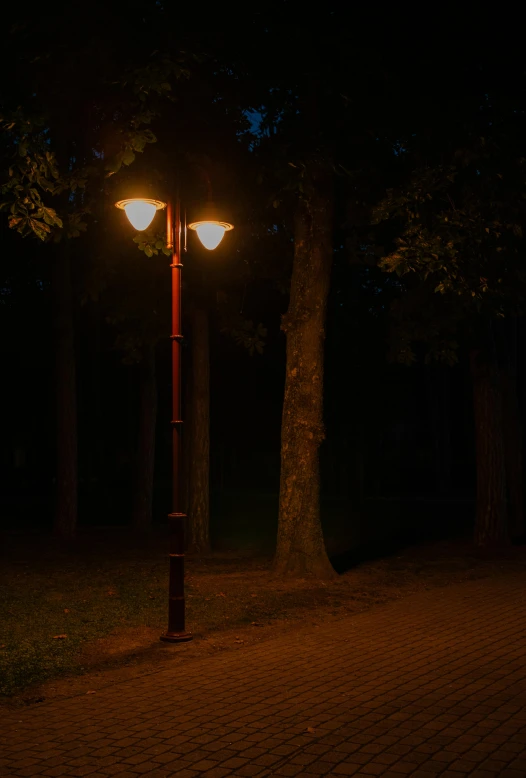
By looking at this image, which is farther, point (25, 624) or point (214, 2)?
point (214, 2)

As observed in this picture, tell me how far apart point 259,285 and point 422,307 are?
5.24m

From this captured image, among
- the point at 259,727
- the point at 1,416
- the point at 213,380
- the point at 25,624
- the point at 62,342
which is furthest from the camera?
the point at 1,416

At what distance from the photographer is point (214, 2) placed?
14.0 metres

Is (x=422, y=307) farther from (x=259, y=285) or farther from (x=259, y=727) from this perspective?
(x=259, y=727)

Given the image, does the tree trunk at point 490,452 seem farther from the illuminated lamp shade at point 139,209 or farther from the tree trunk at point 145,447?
the illuminated lamp shade at point 139,209

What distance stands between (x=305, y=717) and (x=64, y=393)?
52.1 feet

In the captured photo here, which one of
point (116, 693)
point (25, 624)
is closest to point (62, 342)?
point (25, 624)

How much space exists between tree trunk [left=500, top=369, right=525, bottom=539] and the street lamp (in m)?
13.5

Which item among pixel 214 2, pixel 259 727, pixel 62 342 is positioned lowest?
pixel 259 727

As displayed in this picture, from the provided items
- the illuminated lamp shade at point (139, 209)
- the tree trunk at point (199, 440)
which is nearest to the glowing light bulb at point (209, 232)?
the illuminated lamp shade at point (139, 209)

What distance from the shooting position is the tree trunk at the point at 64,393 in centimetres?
2189

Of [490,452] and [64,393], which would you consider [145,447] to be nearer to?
[64,393]

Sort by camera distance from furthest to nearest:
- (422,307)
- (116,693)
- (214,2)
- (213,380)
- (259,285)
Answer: (213,380)
(259,285)
(422,307)
(214,2)
(116,693)

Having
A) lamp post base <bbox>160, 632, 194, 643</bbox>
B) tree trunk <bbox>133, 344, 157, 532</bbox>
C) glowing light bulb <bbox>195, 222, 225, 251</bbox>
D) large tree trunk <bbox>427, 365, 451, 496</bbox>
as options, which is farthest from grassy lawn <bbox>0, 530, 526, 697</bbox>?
large tree trunk <bbox>427, 365, 451, 496</bbox>
